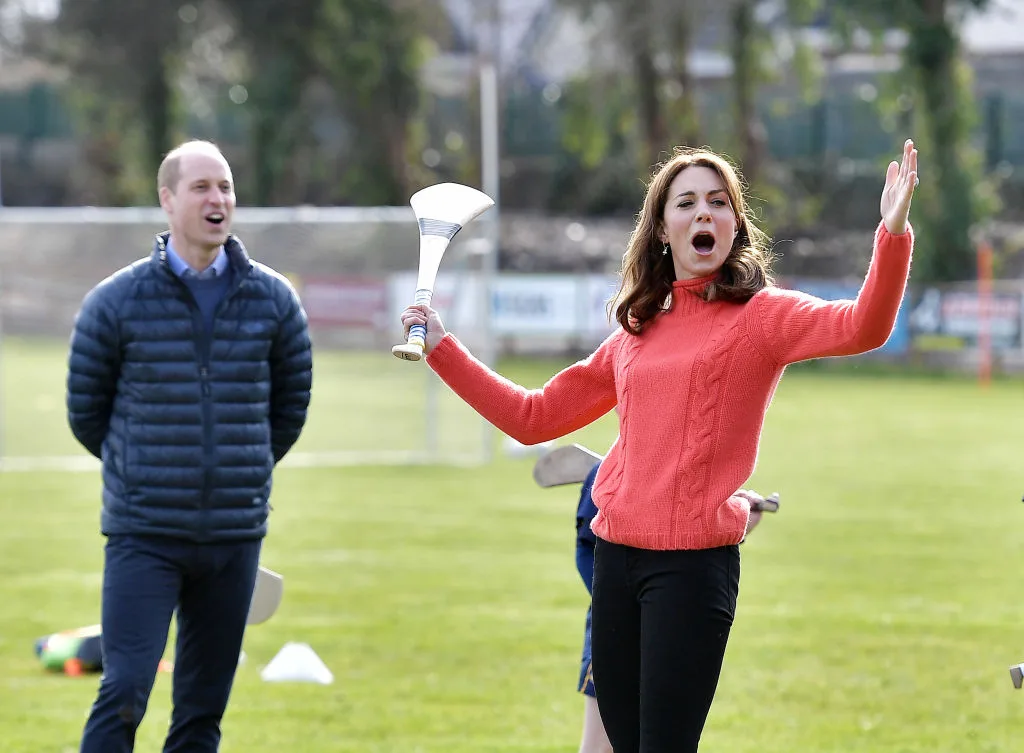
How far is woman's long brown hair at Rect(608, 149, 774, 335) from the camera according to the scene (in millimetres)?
4289

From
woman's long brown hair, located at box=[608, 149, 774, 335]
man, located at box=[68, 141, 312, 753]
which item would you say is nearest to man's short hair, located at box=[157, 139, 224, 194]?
man, located at box=[68, 141, 312, 753]

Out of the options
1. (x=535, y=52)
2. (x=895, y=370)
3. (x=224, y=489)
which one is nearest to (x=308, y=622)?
(x=224, y=489)

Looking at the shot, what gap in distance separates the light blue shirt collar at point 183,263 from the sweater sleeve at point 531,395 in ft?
2.89

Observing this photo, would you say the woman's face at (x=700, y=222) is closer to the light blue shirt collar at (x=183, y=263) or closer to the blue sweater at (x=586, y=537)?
the blue sweater at (x=586, y=537)

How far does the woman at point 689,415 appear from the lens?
4094 mm

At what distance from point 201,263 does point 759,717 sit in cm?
330

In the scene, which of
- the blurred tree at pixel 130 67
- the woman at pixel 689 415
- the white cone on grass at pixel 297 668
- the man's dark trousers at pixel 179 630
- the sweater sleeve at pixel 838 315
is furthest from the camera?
the blurred tree at pixel 130 67

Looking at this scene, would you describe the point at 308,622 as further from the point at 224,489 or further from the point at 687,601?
the point at 687,601

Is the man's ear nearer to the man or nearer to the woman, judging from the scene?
the man

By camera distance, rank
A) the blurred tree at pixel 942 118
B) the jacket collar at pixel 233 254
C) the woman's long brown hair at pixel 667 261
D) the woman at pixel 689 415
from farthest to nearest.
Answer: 1. the blurred tree at pixel 942 118
2. the jacket collar at pixel 233 254
3. the woman's long brown hair at pixel 667 261
4. the woman at pixel 689 415

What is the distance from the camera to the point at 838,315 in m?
4.02

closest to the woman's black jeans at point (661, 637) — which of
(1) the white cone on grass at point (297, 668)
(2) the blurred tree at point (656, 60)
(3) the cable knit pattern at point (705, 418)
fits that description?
(3) the cable knit pattern at point (705, 418)

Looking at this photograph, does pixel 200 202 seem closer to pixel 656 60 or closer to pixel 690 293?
pixel 690 293

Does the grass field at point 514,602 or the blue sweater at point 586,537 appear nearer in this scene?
→ the blue sweater at point 586,537
